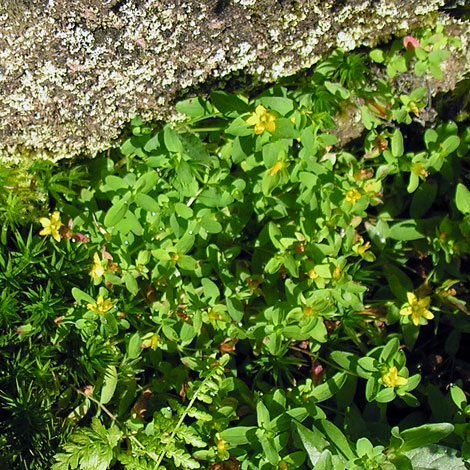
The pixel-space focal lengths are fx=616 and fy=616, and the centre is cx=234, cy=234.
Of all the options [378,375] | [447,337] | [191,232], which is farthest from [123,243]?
[447,337]

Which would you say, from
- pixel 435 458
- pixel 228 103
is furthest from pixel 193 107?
pixel 435 458

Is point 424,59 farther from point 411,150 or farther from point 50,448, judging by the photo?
point 50,448

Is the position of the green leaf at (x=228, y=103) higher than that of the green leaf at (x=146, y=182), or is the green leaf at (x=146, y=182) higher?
the green leaf at (x=228, y=103)

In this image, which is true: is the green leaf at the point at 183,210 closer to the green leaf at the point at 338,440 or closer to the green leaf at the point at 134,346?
the green leaf at the point at 134,346

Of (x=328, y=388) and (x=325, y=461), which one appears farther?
(x=328, y=388)

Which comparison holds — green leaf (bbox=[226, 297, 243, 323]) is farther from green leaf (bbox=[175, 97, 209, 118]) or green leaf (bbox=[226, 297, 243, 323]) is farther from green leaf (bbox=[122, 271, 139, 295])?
green leaf (bbox=[175, 97, 209, 118])

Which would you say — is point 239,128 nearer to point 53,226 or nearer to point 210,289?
point 210,289

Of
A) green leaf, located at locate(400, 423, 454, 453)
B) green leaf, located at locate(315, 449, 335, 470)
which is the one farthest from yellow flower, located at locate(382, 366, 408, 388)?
green leaf, located at locate(315, 449, 335, 470)

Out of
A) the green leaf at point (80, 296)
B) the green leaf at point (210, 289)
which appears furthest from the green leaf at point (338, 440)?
Answer: the green leaf at point (80, 296)
